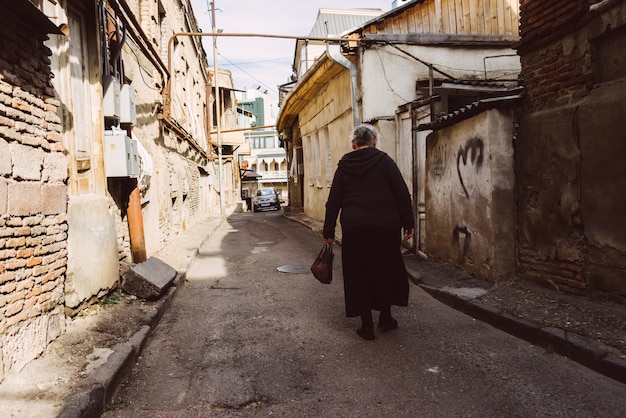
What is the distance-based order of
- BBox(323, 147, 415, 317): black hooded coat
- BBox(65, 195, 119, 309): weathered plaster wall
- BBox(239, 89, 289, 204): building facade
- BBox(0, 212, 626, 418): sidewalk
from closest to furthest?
BBox(0, 212, 626, 418): sidewalk, BBox(323, 147, 415, 317): black hooded coat, BBox(65, 195, 119, 309): weathered plaster wall, BBox(239, 89, 289, 204): building facade

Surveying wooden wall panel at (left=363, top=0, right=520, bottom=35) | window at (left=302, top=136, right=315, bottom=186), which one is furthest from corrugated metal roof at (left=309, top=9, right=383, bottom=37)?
wooden wall panel at (left=363, top=0, right=520, bottom=35)

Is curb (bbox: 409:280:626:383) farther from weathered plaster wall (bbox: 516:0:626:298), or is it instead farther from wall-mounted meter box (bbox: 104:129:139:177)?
wall-mounted meter box (bbox: 104:129:139:177)

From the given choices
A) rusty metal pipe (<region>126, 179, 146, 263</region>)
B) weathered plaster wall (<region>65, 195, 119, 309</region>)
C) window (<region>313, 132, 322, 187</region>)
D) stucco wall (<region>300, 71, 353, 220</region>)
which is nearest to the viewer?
weathered plaster wall (<region>65, 195, 119, 309</region>)

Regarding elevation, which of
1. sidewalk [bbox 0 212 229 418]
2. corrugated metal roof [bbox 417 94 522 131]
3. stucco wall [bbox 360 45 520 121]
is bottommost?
sidewalk [bbox 0 212 229 418]

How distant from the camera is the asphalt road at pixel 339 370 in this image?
2906 millimetres

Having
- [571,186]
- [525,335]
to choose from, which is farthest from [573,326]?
[571,186]

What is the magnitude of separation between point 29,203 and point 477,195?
198 inches

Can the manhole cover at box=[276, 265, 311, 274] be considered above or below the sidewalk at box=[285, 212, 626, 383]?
below

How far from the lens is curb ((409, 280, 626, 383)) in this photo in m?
3.30

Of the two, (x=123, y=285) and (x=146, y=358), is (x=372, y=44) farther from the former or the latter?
(x=146, y=358)

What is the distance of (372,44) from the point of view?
10008mm

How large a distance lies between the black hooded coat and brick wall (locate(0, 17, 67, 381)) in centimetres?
248

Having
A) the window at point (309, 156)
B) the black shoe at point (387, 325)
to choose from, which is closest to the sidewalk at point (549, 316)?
the black shoe at point (387, 325)

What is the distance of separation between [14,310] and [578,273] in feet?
17.0
